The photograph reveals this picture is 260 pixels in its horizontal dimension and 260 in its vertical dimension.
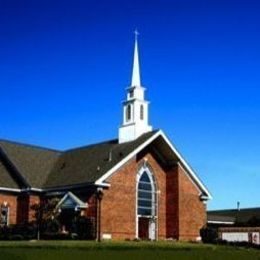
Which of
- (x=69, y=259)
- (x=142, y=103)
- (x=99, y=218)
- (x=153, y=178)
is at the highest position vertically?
(x=142, y=103)

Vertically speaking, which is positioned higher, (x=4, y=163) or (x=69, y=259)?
(x=4, y=163)

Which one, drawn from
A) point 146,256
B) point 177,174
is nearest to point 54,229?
point 177,174

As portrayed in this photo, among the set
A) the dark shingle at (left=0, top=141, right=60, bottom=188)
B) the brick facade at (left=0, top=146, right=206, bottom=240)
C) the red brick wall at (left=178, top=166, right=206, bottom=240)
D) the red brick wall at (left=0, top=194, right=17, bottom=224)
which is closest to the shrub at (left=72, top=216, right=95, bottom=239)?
the brick facade at (left=0, top=146, right=206, bottom=240)

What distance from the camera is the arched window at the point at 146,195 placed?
157ft

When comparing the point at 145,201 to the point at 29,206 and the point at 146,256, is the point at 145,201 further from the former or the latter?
the point at 146,256

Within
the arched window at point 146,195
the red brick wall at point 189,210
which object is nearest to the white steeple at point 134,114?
the arched window at point 146,195

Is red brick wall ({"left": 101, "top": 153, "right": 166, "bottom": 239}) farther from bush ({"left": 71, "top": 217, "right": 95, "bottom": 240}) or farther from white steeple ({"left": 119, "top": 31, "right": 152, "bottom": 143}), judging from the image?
white steeple ({"left": 119, "top": 31, "right": 152, "bottom": 143})

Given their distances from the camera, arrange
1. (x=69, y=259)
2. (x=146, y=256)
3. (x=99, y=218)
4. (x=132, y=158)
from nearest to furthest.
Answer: (x=69, y=259) → (x=146, y=256) → (x=99, y=218) → (x=132, y=158)

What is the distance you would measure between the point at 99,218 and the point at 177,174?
927 cm

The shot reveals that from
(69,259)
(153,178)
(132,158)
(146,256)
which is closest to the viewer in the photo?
(69,259)

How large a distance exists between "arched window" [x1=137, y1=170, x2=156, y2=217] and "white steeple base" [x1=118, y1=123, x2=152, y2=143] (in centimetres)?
313

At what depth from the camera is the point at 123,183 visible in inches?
1795

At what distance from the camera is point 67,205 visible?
1774 inches

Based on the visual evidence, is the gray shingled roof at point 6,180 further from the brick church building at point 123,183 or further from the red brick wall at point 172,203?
the red brick wall at point 172,203
